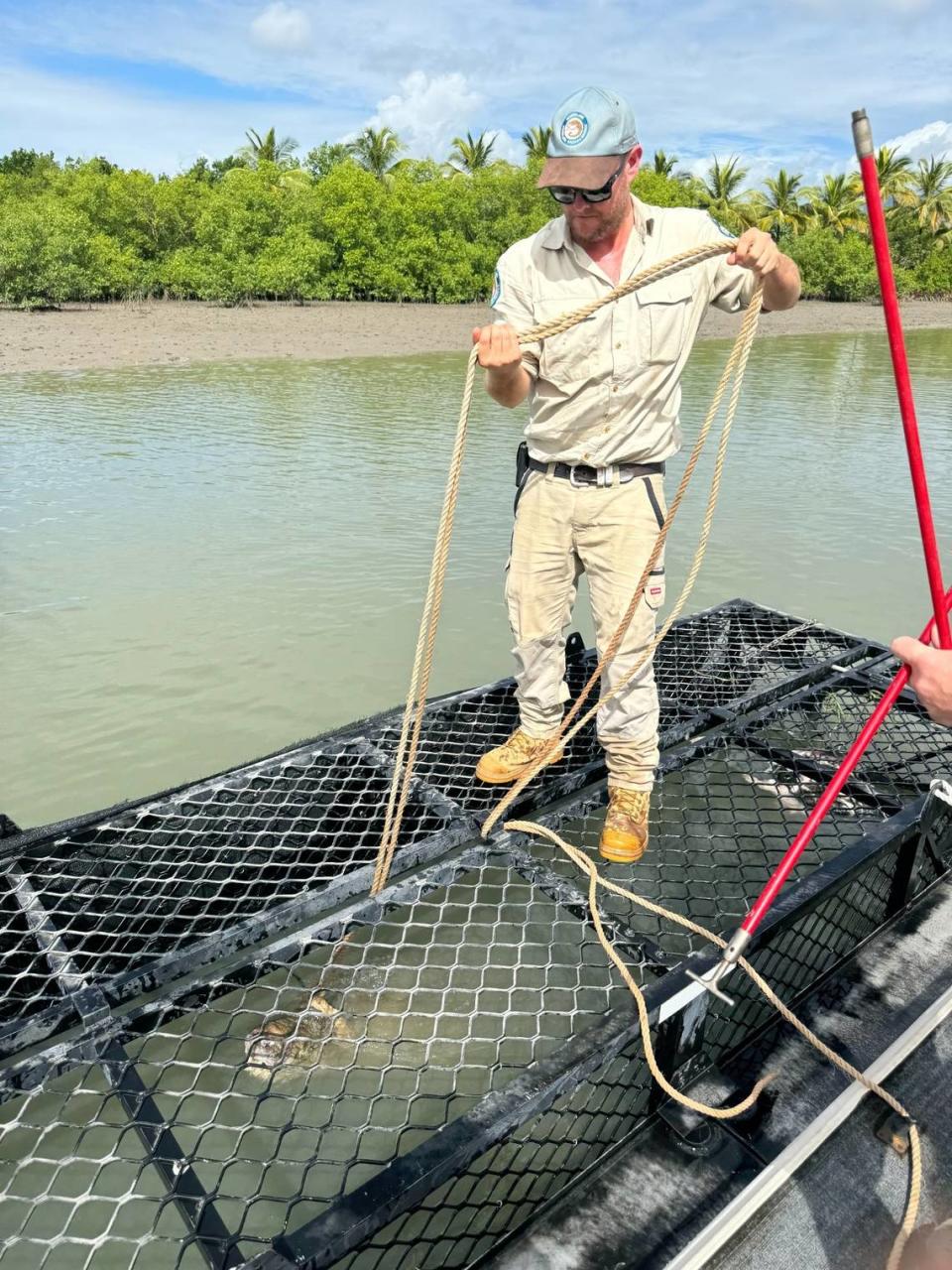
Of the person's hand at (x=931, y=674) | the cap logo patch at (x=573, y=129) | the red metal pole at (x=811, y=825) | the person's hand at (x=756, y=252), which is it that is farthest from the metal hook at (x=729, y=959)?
the cap logo patch at (x=573, y=129)

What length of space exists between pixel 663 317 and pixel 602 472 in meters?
0.51

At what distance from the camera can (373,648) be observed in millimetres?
5699

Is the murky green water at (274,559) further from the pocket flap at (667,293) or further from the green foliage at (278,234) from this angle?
the green foliage at (278,234)

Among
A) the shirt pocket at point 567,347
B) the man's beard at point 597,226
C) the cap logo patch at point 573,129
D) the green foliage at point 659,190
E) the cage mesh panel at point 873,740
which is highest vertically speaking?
the green foliage at point 659,190

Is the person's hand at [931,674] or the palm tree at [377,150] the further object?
the palm tree at [377,150]

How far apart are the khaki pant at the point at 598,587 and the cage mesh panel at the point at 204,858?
0.67m

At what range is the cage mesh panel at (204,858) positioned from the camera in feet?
8.48

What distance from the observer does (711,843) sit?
326 cm

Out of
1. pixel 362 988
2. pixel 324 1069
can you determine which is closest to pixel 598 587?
pixel 362 988

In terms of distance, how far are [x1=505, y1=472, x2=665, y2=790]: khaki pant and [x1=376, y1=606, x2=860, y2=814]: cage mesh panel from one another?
300 millimetres

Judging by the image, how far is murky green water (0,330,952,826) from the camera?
4.86 m

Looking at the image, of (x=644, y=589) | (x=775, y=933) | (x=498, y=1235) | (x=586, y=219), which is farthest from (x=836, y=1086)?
(x=586, y=219)

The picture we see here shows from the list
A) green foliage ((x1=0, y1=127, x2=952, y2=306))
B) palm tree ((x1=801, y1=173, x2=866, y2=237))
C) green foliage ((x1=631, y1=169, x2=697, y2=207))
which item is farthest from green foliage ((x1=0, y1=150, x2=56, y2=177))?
palm tree ((x1=801, y1=173, x2=866, y2=237))

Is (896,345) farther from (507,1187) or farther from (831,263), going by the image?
(831,263)
